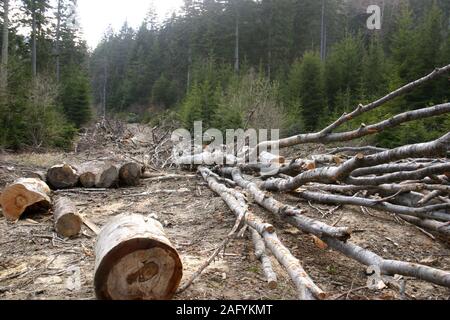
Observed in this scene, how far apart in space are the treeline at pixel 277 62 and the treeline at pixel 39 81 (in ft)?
23.2

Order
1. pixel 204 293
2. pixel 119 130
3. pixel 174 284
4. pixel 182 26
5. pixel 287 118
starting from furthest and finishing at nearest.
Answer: pixel 182 26, pixel 287 118, pixel 119 130, pixel 204 293, pixel 174 284

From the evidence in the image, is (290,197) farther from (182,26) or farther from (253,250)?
(182,26)

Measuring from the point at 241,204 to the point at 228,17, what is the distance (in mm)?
37796

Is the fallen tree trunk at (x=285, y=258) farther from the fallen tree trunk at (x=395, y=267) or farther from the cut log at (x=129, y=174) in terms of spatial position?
the cut log at (x=129, y=174)

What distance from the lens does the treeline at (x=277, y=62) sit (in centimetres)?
1911

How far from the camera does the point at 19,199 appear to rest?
558 cm

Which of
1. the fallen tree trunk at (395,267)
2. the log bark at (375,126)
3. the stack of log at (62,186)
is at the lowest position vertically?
the fallen tree trunk at (395,267)

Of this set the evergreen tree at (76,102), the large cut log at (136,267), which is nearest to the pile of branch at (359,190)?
the large cut log at (136,267)

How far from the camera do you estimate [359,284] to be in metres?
3.40

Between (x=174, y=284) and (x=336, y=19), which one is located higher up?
(x=336, y=19)

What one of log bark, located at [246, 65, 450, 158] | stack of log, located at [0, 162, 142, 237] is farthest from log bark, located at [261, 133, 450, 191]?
stack of log, located at [0, 162, 142, 237]

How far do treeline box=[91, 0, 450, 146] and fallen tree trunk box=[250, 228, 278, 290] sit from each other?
655cm

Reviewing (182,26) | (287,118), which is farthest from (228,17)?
(287,118)
